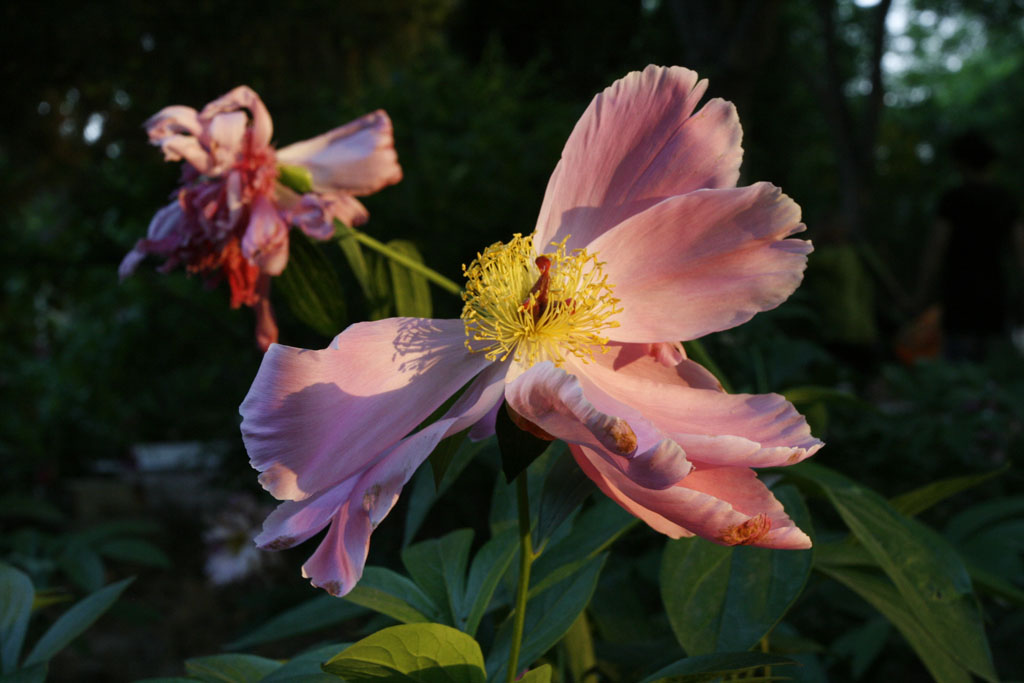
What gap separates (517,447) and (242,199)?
54 cm

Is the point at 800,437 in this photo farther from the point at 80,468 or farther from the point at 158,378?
the point at 80,468

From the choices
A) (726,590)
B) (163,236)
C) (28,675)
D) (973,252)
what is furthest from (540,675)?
(973,252)

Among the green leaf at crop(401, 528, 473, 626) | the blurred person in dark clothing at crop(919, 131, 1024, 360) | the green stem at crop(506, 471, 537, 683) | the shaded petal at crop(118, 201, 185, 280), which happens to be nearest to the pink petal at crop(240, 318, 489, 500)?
the green stem at crop(506, 471, 537, 683)

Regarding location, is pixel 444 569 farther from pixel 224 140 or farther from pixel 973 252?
pixel 973 252

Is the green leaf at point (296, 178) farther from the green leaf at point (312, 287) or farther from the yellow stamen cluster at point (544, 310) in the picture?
the yellow stamen cluster at point (544, 310)

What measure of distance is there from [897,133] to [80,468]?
49.9 ft

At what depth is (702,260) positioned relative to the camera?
0.62m

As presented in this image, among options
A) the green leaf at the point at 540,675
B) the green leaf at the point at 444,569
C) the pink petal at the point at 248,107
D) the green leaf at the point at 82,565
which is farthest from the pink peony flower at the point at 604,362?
the green leaf at the point at 82,565

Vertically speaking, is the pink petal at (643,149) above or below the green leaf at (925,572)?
above

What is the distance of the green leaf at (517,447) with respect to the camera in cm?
57

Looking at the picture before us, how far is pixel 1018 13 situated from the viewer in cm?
1112

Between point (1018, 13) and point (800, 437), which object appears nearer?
point (800, 437)

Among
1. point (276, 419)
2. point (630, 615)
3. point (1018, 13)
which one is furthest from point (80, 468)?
point (1018, 13)

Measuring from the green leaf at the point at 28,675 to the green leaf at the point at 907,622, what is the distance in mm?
696
